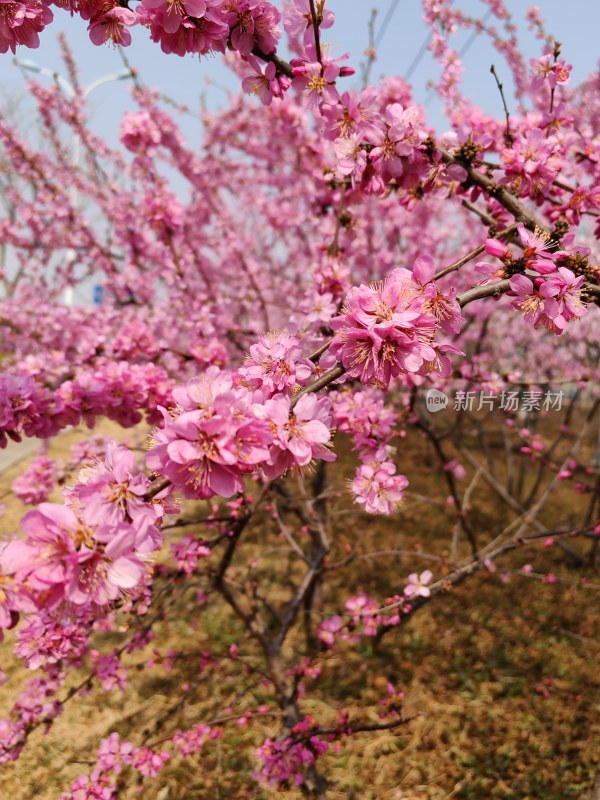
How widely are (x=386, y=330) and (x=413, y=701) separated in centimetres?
352

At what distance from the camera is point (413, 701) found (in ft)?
11.7

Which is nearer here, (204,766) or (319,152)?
(204,766)

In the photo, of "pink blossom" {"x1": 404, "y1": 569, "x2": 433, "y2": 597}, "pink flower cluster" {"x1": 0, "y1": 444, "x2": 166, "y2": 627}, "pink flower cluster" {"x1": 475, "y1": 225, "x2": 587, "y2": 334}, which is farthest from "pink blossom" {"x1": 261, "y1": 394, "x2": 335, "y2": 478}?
"pink blossom" {"x1": 404, "y1": 569, "x2": 433, "y2": 597}

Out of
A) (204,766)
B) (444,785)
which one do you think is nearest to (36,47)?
(204,766)

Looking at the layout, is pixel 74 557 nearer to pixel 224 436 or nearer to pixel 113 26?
pixel 224 436

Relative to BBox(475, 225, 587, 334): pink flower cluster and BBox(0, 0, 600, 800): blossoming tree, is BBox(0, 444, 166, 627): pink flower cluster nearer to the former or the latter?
BBox(0, 0, 600, 800): blossoming tree

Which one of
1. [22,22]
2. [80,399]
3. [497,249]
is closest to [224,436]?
[497,249]

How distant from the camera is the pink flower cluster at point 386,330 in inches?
41.9

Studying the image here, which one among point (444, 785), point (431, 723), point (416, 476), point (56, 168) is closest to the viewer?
point (444, 785)

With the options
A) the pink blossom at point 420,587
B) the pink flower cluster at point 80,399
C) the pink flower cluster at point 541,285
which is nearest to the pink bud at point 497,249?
the pink flower cluster at point 541,285

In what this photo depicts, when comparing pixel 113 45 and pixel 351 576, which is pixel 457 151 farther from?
pixel 351 576

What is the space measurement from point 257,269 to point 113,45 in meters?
5.86

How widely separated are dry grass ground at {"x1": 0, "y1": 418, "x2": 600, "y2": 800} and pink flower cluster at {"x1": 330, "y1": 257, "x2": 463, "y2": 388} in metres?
2.19

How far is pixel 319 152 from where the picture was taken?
12.6 ft
